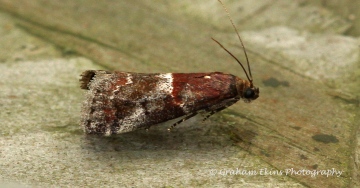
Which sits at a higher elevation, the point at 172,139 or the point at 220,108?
the point at 220,108

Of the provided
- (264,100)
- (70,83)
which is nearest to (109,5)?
(70,83)

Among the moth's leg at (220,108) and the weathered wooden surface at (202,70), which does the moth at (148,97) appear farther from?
the weathered wooden surface at (202,70)

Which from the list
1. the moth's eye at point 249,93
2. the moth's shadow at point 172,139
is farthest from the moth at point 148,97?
the moth's shadow at point 172,139

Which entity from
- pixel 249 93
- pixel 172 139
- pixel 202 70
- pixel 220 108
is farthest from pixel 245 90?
pixel 202 70

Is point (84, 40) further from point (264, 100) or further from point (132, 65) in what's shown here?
point (264, 100)

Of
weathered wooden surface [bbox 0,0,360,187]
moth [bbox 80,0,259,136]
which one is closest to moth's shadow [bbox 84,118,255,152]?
weathered wooden surface [bbox 0,0,360,187]

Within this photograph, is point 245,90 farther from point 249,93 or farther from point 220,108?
point 220,108
